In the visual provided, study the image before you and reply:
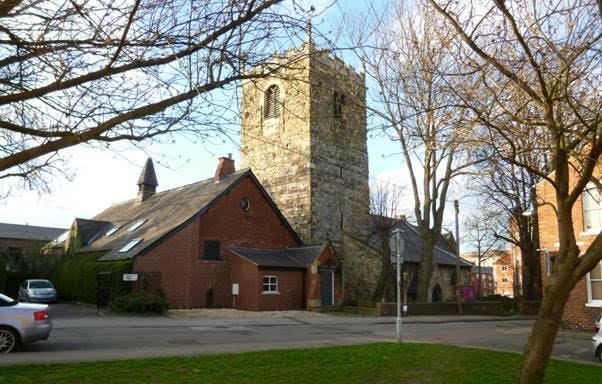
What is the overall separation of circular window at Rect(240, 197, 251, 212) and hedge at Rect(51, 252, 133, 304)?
27.9 feet

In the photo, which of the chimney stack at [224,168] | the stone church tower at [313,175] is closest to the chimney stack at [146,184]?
the stone church tower at [313,175]

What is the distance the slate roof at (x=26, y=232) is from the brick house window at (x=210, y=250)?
4480 cm

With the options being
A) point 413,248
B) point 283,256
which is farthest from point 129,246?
point 413,248

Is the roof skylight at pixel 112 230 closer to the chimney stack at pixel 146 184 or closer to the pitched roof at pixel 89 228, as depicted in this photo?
the pitched roof at pixel 89 228

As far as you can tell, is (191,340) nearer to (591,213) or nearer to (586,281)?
(586,281)

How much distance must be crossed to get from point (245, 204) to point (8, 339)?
24.1 m

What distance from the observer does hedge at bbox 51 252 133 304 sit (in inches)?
1213

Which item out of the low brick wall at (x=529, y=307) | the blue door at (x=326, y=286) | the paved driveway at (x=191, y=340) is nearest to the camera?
the paved driveway at (x=191, y=340)

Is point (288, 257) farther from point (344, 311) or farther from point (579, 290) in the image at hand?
point (579, 290)

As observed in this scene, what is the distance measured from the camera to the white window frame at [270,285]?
33.6 m

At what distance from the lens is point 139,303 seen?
27.9 m

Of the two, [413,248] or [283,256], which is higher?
[413,248]

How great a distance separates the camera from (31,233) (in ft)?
251

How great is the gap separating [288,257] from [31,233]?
5225 cm
